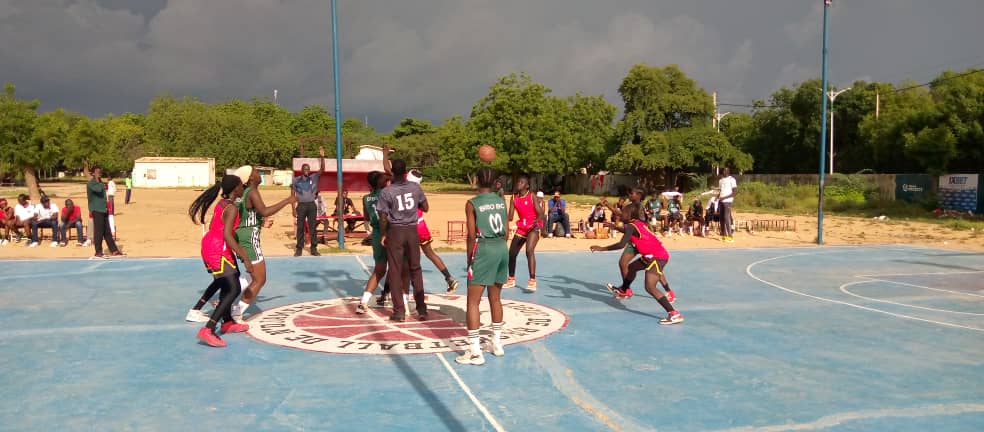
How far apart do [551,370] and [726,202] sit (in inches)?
627

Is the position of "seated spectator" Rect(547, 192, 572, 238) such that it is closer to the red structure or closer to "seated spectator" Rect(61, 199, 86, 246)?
the red structure

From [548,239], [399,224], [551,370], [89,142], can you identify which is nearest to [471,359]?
[551,370]

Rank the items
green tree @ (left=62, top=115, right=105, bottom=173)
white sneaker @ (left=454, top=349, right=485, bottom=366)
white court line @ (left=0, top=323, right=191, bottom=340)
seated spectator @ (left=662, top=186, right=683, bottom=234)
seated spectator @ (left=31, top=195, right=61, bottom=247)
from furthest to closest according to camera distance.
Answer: green tree @ (left=62, top=115, right=105, bottom=173) → seated spectator @ (left=662, top=186, right=683, bottom=234) → seated spectator @ (left=31, top=195, right=61, bottom=247) → white court line @ (left=0, top=323, right=191, bottom=340) → white sneaker @ (left=454, top=349, right=485, bottom=366)

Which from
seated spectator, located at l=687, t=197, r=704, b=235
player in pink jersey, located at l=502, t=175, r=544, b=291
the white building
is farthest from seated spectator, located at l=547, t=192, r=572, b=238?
the white building

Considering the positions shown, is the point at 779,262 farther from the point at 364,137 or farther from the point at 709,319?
the point at 364,137

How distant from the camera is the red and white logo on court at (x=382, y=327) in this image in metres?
7.82

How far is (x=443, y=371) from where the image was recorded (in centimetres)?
680

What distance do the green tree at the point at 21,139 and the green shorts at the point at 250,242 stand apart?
40.7 meters

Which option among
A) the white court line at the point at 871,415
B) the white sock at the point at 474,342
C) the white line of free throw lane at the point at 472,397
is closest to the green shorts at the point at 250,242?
the white line of free throw lane at the point at 472,397

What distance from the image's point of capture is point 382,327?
873cm

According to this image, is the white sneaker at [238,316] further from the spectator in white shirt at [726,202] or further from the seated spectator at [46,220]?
the spectator in white shirt at [726,202]

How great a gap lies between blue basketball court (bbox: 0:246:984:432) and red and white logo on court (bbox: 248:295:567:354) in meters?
0.21

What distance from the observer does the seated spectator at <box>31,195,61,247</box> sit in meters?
18.5

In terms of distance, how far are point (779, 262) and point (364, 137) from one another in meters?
94.1
